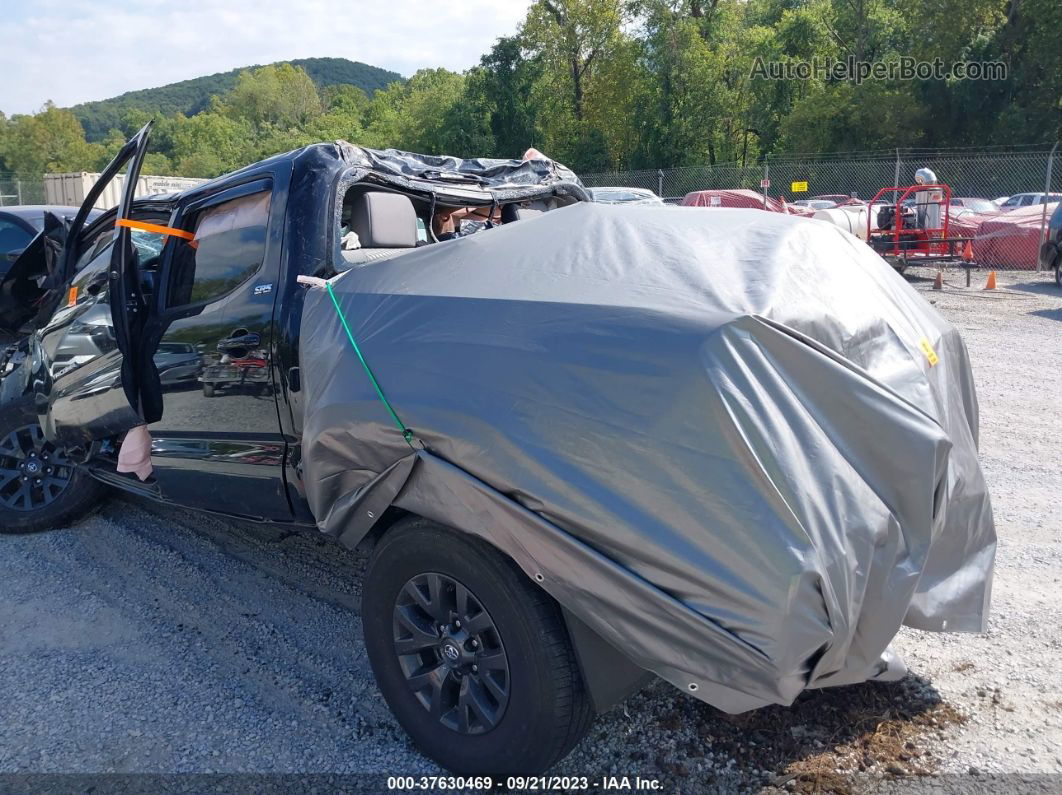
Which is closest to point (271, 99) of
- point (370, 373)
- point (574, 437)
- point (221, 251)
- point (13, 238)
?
point (13, 238)

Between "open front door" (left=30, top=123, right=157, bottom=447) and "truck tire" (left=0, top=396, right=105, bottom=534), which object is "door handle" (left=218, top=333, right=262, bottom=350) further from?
"truck tire" (left=0, top=396, right=105, bottom=534)

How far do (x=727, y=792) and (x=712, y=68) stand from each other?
1831 inches

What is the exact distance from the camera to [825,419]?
2.40 m

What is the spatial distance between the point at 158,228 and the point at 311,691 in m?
2.26

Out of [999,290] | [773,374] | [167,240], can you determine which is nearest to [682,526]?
[773,374]

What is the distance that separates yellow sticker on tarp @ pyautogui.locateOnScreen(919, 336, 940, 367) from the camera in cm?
295

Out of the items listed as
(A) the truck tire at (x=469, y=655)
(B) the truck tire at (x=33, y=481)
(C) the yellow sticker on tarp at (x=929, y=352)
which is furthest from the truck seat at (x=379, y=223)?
(B) the truck tire at (x=33, y=481)

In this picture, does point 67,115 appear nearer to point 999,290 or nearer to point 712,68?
point 712,68

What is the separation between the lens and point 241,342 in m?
3.63

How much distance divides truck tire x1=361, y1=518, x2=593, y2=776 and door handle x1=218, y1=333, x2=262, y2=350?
113 centimetres

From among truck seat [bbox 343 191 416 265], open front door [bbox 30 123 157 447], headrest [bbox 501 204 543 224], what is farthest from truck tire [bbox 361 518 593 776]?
headrest [bbox 501 204 543 224]

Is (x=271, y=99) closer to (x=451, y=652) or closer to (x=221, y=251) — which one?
(x=221, y=251)

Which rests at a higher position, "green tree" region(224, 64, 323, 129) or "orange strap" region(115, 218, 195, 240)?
"green tree" region(224, 64, 323, 129)

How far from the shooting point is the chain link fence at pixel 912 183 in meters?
17.4
